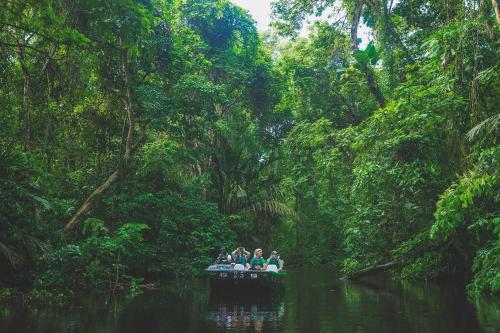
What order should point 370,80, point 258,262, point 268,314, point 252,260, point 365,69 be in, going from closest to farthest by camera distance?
point 268,314 < point 258,262 < point 252,260 < point 365,69 < point 370,80

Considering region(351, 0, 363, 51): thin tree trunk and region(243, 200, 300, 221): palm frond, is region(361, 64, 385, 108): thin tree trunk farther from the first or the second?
region(243, 200, 300, 221): palm frond

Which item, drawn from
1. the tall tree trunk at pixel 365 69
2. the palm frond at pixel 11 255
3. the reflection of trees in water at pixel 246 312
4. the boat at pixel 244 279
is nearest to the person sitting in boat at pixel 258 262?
the boat at pixel 244 279

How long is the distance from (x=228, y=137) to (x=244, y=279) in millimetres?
13700

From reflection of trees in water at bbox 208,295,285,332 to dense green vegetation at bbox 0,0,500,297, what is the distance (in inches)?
139

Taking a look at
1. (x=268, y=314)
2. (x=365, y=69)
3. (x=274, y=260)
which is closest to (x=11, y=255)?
(x=268, y=314)

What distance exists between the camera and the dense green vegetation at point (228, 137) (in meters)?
12.1

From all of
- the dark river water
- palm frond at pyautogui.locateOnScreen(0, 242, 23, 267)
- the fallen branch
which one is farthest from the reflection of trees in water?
the fallen branch

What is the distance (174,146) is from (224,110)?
8.54 metres

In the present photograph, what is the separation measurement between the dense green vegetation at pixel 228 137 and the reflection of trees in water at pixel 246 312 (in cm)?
353

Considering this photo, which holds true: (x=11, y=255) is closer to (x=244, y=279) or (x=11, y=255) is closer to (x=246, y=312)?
(x=246, y=312)

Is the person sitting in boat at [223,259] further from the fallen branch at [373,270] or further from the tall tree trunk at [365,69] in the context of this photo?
the tall tree trunk at [365,69]

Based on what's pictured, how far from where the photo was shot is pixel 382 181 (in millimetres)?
15945

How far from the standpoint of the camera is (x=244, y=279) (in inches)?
568

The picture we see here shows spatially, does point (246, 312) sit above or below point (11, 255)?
below
